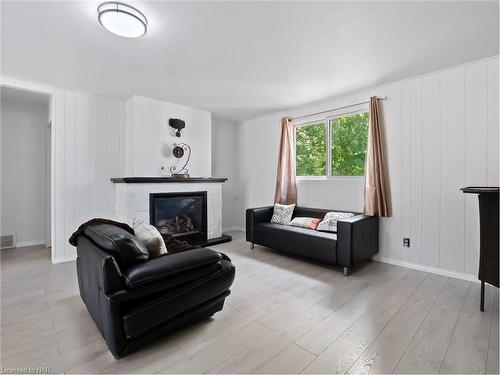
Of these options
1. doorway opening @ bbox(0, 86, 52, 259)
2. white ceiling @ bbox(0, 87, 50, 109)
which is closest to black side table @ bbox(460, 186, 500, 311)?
white ceiling @ bbox(0, 87, 50, 109)

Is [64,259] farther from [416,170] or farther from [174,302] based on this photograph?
[416,170]

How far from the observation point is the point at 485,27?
2051 mm

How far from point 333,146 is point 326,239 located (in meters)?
1.67

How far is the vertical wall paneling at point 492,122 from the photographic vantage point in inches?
99.3

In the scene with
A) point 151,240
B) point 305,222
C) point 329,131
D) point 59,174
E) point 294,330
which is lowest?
point 294,330

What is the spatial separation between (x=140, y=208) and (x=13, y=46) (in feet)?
7.13

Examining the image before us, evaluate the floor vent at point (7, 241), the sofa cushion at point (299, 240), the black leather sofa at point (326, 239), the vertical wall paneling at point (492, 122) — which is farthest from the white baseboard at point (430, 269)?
the floor vent at point (7, 241)

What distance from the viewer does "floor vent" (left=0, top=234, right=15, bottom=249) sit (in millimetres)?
3977

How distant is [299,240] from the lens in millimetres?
3254

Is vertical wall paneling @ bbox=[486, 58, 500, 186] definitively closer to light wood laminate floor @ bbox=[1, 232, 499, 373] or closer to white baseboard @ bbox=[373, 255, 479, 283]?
white baseboard @ bbox=[373, 255, 479, 283]

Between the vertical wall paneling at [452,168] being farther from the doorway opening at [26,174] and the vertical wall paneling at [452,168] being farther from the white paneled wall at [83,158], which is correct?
the doorway opening at [26,174]

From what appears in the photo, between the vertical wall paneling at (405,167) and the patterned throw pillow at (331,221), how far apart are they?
25.5 inches

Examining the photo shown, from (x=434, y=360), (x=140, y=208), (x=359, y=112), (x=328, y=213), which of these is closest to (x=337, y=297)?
(x=434, y=360)

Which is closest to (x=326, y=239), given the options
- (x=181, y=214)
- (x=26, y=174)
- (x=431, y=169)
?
(x=431, y=169)
